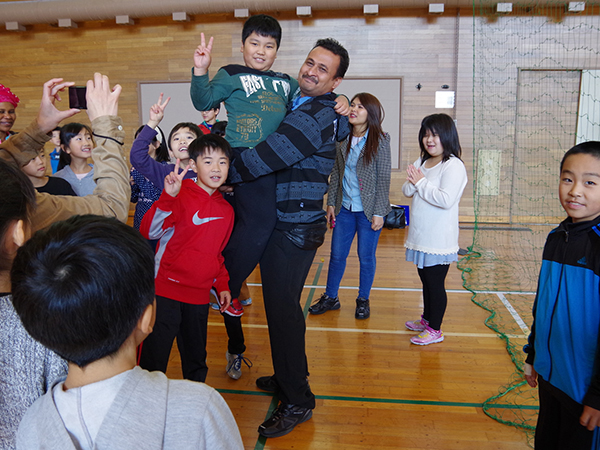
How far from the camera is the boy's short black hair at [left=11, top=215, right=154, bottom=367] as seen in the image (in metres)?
0.73

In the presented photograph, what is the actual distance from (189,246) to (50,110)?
0.76 meters

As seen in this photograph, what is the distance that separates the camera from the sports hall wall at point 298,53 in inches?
284

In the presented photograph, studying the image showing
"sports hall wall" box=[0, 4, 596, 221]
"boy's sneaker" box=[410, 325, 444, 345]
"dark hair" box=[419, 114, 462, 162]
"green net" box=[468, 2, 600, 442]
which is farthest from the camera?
"sports hall wall" box=[0, 4, 596, 221]

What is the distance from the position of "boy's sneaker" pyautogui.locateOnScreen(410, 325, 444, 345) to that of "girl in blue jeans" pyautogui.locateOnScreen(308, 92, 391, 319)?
1.68 feet

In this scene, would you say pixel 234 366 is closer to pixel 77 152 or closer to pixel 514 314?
pixel 77 152

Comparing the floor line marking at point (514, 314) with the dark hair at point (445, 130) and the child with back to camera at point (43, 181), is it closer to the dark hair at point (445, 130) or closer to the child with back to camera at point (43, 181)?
the dark hair at point (445, 130)

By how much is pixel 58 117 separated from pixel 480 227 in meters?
6.53

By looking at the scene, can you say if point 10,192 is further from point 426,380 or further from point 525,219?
point 525,219

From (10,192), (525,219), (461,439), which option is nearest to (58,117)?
(10,192)

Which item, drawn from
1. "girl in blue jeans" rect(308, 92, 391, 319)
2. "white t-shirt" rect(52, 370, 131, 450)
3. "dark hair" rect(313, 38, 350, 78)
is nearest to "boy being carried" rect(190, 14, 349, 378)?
"dark hair" rect(313, 38, 350, 78)

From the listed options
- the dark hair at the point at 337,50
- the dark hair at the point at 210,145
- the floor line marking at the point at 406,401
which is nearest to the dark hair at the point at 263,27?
the dark hair at the point at 337,50

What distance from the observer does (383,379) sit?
99.3 inches

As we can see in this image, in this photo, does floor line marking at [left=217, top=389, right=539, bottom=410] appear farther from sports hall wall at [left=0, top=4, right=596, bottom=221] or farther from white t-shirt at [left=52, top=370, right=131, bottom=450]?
sports hall wall at [left=0, top=4, right=596, bottom=221]

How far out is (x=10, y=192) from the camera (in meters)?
0.96
